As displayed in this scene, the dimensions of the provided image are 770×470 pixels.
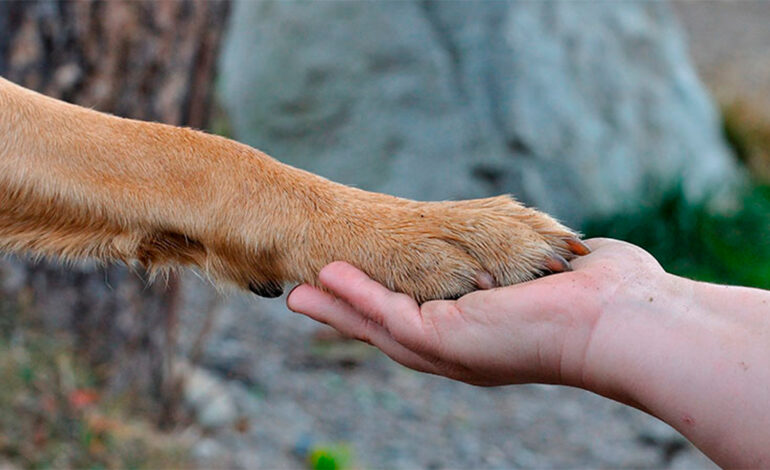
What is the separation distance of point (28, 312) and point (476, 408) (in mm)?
2596

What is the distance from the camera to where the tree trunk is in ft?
12.3

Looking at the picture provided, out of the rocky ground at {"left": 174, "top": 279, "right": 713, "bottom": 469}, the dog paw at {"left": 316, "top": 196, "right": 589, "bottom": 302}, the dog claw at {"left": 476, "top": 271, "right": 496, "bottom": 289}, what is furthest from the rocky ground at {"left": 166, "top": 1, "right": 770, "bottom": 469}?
the dog claw at {"left": 476, "top": 271, "right": 496, "bottom": 289}

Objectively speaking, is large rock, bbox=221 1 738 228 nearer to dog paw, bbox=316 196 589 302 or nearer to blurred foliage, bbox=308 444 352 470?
blurred foliage, bbox=308 444 352 470

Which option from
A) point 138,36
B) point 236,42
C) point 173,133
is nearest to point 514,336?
point 173,133

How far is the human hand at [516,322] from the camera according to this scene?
1.82 m

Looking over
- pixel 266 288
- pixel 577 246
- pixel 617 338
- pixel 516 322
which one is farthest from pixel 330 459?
pixel 617 338

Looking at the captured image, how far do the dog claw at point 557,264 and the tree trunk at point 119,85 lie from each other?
6.52 feet

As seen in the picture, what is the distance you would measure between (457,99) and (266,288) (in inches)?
183

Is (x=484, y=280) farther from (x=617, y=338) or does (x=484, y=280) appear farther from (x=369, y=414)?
(x=369, y=414)

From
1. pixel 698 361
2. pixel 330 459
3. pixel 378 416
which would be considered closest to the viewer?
pixel 698 361

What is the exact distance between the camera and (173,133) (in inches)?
98.2

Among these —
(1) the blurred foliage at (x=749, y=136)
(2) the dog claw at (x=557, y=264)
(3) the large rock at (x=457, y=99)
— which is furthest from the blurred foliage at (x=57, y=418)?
(1) the blurred foliage at (x=749, y=136)

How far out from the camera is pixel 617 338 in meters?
1.76

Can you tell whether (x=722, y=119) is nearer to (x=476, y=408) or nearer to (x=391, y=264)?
(x=476, y=408)
